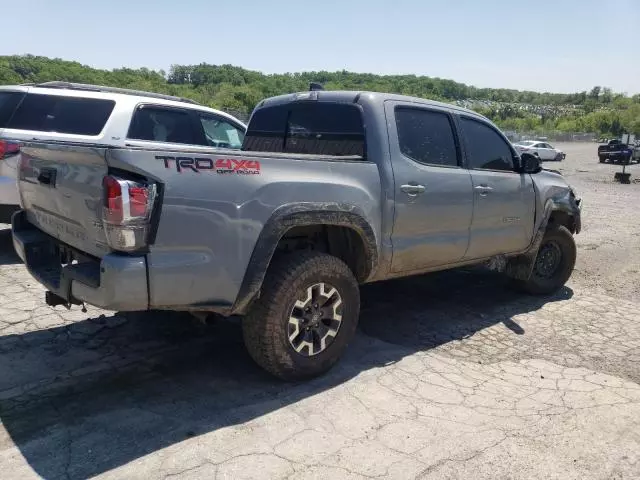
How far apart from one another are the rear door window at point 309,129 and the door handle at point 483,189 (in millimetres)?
1300

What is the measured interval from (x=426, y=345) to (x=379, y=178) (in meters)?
1.53

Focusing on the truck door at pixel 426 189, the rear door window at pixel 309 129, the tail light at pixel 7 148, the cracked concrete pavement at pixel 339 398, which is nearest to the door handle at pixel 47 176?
the cracked concrete pavement at pixel 339 398

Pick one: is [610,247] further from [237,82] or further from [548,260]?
[237,82]

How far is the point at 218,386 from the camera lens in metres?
3.75

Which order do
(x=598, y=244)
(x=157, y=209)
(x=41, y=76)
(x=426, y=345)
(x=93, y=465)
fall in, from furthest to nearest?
(x=41, y=76), (x=598, y=244), (x=426, y=345), (x=157, y=209), (x=93, y=465)

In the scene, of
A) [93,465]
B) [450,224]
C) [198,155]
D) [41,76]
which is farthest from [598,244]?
[41,76]

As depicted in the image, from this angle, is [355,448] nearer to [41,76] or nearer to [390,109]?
[390,109]

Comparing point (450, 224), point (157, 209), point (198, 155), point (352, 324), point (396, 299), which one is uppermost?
point (198, 155)

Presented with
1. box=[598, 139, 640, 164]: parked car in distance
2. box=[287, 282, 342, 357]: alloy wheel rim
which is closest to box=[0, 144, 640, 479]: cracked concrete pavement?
box=[287, 282, 342, 357]: alloy wheel rim

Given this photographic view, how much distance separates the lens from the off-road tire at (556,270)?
6148 millimetres

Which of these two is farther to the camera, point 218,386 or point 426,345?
point 426,345

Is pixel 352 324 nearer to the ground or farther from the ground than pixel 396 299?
farther from the ground

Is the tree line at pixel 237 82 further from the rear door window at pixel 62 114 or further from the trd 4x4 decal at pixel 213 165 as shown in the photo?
the trd 4x4 decal at pixel 213 165

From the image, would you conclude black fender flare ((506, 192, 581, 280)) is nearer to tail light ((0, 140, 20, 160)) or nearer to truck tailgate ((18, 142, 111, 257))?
truck tailgate ((18, 142, 111, 257))
